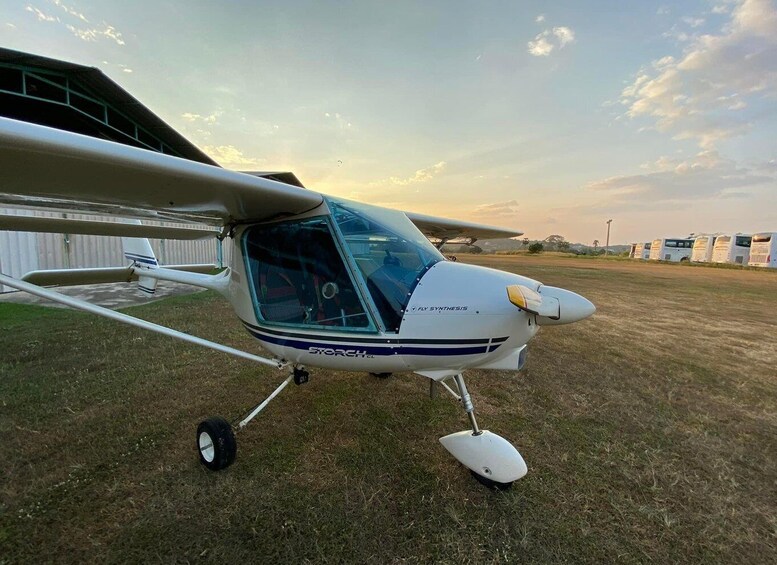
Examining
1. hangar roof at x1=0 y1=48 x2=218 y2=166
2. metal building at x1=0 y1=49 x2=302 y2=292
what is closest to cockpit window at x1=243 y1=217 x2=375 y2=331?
metal building at x1=0 y1=49 x2=302 y2=292

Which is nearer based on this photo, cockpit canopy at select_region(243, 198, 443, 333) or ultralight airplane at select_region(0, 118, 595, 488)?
ultralight airplane at select_region(0, 118, 595, 488)

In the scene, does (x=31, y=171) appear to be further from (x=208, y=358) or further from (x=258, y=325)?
(x=208, y=358)

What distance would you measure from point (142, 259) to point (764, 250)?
63.3m

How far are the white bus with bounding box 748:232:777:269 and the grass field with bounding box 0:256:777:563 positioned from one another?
55.2 metres

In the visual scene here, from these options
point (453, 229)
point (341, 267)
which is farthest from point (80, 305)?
point (453, 229)

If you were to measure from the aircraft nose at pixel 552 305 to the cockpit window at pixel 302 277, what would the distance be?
927 mm

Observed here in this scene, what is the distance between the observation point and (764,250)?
4144 centimetres

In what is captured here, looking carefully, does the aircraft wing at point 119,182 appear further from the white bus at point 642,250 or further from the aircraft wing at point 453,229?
the white bus at point 642,250

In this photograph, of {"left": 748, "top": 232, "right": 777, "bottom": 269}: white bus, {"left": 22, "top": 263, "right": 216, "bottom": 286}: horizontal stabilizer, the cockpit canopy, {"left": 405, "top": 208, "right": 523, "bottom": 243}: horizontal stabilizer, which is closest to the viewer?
the cockpit canopy

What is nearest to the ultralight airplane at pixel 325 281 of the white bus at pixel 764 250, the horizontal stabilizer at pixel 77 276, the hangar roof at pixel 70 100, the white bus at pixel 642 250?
the horizontal stabilizer at pixel 77 276

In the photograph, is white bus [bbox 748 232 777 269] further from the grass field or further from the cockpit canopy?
the cockpit canopy

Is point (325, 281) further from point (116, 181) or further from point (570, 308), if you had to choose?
point (570, 308)

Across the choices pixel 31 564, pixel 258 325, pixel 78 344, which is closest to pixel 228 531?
pixel 31 564

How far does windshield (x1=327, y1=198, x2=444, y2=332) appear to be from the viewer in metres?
2.12
